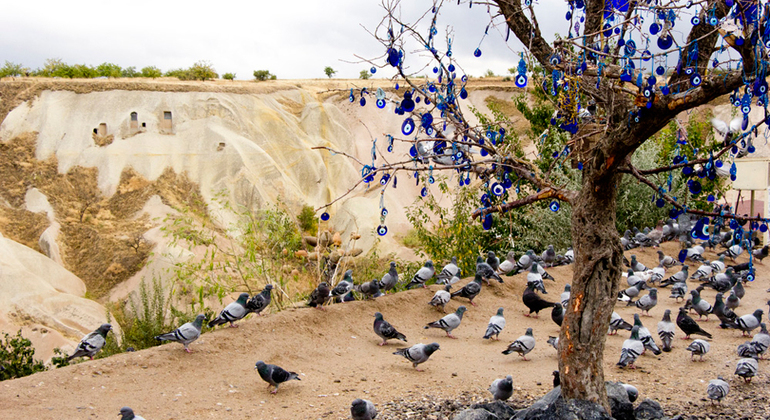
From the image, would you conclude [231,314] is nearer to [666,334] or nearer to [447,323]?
[447,323]

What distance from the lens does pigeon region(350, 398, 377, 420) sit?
4871 millimetres

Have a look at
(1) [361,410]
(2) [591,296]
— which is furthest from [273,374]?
(2) [591,296]

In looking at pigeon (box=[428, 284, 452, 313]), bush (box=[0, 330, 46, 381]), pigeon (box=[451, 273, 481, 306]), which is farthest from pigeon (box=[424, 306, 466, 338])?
bush (box=[0, 330, 46, 381])

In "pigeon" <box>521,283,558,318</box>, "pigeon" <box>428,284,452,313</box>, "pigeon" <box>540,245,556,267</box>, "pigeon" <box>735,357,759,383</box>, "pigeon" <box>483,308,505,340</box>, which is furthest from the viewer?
"pigeon" <box>540,245,556,267</box>

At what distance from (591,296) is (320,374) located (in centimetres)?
355

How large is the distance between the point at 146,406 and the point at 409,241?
23.2 metres

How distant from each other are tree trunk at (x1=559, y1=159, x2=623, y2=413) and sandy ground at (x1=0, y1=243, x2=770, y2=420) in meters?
1.66

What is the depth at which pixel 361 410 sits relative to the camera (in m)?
4.88

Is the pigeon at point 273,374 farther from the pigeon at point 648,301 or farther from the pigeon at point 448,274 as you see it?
the pigeon at point 648,301

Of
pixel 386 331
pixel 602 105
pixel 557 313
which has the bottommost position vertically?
pixel 386 331

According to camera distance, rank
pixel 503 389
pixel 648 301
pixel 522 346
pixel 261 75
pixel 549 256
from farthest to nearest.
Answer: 1. pixel 261 75
2. pixel 549 256
3. pixel 648 301
4. pixel 522 346
5. pixel 503 389

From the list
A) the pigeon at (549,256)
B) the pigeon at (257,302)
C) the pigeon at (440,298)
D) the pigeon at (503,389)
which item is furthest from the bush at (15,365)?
the pigeon at (549,256)

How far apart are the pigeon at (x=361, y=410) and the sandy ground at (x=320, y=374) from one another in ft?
1.29

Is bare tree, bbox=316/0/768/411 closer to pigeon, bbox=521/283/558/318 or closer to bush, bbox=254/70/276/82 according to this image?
pigeon, bbox=521/283/558/318
